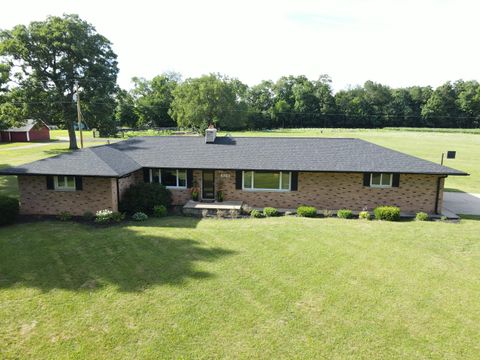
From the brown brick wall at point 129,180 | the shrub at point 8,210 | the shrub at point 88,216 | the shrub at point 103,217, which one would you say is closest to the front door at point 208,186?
the brown brick wall at point 129,180

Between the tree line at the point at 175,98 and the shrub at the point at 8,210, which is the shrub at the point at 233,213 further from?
the tree line at the point at 175,98

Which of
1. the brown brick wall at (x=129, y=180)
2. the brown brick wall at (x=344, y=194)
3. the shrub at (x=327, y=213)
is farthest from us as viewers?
the brown brick wall at (x=344, y=194)

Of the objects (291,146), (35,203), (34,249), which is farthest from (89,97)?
(34,249)

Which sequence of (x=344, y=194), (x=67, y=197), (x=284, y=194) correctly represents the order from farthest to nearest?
1. (x=284, y=194)
2. (x=344, y=194)
3. (x=67, y=197)

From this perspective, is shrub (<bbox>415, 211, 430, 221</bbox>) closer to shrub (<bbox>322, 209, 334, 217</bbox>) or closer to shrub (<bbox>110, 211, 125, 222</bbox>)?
shrub (<bbox>322, 209, 334, 217</bbox>)

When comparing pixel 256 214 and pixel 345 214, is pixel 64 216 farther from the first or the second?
pixel 345 214

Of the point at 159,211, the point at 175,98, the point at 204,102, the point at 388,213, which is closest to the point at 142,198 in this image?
the point at 159,211
